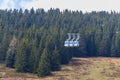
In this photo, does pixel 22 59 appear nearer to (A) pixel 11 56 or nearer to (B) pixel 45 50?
A: (B) pixel 45 50

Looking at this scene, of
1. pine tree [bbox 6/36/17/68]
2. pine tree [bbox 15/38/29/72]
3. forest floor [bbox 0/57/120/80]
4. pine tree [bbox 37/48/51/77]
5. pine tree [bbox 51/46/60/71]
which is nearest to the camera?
forest floor [bbox 0/57/120/80]

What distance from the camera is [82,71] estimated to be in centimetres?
13712

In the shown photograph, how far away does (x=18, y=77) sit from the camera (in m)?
125

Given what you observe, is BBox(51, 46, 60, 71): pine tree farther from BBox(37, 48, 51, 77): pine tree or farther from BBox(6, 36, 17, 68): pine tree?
BBox(6, 36, 17, 68): pine tree

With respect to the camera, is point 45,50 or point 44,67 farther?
point 45,50

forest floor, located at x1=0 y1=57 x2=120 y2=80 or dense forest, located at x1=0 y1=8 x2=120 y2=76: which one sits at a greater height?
dense forest, located at x1=0 y1=8 x2=120 y2=76

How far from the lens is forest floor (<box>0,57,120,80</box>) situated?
125 m

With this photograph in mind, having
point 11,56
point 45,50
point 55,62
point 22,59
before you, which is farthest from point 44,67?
point 11,56

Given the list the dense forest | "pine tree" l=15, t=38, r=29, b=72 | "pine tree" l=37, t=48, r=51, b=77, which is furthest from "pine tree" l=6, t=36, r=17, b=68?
"pine tree" l=37, t=48, r=51, b=77

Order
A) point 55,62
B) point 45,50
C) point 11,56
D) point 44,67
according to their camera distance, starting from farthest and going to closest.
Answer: point 11,56
point 55,62
point 45,50
point 44,67

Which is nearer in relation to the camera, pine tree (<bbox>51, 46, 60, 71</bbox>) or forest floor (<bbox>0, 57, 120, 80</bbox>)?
forest floor (<bbox>0, 57, 120, 80</bbox>)

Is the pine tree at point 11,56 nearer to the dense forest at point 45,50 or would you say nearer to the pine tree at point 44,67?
the dense forest at point 45,50

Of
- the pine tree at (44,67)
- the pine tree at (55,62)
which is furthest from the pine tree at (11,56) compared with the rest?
the pine tree at (44,67)

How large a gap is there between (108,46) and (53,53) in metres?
49.3
